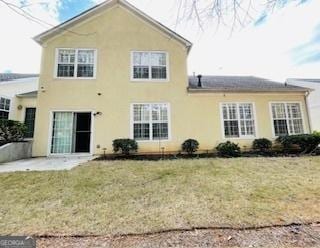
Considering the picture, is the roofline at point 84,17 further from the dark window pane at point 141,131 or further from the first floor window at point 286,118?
the first floor window at point 286,118

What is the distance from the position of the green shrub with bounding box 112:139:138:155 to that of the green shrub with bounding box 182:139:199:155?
255cm

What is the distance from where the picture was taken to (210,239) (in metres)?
3.41

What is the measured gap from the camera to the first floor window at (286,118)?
1256 cm

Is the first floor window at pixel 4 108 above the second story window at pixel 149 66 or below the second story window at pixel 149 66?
below

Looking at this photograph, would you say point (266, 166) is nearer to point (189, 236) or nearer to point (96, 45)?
point (189, 236)

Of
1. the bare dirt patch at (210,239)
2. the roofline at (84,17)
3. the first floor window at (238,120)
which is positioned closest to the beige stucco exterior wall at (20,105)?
the roofline at (84,17)

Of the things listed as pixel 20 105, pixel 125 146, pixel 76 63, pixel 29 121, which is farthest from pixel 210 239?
pixel 20 105

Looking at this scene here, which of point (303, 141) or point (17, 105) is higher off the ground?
point (17, 105)

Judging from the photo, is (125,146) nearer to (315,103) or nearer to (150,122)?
(150,122)

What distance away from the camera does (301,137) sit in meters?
11.5

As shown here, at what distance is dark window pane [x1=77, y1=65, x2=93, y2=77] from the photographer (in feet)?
39.5

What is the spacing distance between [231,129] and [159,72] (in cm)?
515

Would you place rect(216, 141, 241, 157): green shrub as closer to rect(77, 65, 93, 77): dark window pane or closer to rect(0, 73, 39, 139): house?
rect(77, 65, 93, 77): dark window pane

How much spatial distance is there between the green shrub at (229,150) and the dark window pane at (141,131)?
12.7ft
